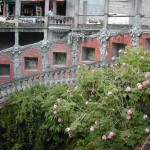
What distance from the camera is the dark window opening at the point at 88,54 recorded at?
22.8 m

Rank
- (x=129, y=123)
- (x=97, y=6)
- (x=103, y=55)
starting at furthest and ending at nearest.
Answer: (x=97, y=6) → (x=103, y=55) → (x=129, y=123)

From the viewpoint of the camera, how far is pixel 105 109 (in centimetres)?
949

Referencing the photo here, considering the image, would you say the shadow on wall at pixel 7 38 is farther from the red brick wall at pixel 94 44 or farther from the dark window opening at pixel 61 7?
the red brick wall at pixel 94 44

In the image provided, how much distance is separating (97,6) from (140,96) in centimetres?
1832

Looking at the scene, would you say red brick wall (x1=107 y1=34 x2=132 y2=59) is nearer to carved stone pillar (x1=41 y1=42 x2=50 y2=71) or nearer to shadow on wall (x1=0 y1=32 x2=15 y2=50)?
carved stone pillar (x1=41 y1=42 x2=50 y2=71)

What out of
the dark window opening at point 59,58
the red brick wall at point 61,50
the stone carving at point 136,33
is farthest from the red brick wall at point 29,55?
the stone carving at point 136,33

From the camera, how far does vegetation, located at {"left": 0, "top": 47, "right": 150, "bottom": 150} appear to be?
9203 millimetres

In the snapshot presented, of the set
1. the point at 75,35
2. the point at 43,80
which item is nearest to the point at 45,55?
the point at 75,35

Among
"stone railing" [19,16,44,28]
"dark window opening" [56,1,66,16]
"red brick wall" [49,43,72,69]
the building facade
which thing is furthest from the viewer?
"dark window opening" [56,1,66,16]

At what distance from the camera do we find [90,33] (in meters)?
22.5

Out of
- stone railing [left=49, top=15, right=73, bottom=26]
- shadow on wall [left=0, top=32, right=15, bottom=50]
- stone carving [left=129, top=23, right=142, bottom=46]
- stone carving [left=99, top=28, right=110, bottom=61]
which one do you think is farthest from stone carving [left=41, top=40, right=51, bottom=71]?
stone carving [left=129, top=23, right=142, bottom=46]

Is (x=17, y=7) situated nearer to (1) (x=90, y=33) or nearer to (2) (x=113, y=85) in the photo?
(1) (x=90, y=33)

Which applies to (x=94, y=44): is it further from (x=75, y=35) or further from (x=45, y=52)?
(x=45, y=52)

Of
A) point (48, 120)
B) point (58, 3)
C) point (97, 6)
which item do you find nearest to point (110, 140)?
point (48, 120)
